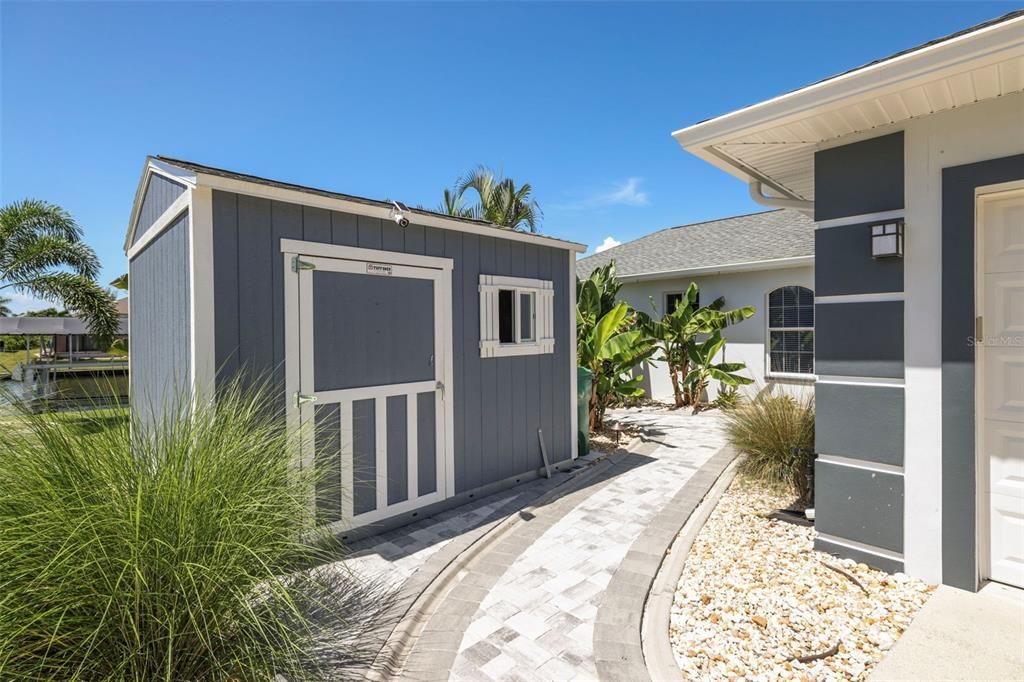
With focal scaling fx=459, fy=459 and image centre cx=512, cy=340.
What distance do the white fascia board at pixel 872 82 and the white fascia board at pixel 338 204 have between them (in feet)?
7.41

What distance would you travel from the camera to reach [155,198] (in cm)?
464

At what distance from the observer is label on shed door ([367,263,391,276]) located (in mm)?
4273

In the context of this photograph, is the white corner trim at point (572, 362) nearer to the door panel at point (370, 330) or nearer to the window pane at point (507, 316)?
the window pane at point (507, 316)

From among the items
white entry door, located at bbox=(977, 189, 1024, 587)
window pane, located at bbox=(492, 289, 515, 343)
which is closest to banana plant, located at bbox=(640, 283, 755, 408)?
window pane, located at bbox=(492, 289, 515, 343)

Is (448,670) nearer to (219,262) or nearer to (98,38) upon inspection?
(219,262)

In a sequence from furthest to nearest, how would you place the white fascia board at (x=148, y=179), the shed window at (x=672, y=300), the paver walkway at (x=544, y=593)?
the shed window at (x=672, y=300), the white fascia board at (x=148, y=179), the paver walkway at (x=544, y=593)

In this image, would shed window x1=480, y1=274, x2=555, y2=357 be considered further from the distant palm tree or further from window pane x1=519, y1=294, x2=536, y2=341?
the distant palm tree

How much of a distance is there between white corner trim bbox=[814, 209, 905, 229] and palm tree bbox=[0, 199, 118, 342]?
17903mm

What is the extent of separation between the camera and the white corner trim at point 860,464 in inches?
129

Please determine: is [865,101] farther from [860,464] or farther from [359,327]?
[359,327]

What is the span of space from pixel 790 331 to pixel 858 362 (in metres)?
7.71

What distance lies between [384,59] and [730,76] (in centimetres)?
703

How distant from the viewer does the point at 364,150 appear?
35.8ft

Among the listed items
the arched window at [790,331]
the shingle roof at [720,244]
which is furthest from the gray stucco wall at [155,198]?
the arched window at [790,331]
